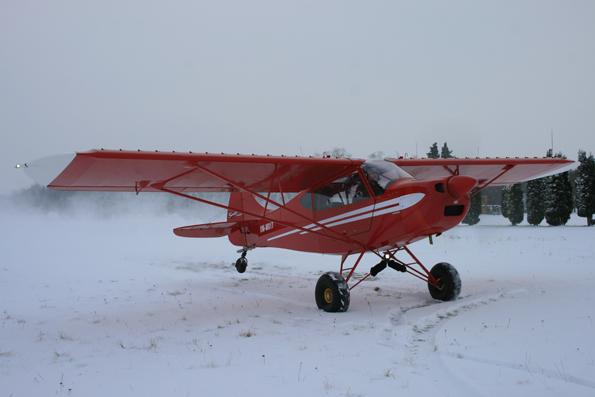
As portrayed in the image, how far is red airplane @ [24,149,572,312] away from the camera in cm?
669

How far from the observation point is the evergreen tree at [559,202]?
99.5 feet

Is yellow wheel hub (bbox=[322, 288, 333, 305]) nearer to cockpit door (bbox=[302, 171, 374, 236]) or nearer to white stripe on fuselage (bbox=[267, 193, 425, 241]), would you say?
cockpit door (bbox=[302, 171, 374, 236])

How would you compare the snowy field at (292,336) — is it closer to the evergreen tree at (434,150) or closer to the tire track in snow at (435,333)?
the tire track in snow at (435,333)

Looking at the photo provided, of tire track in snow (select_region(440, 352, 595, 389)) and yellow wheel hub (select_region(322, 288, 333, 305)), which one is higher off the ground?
tire track in snow (select_region(440, 352, 595, 389))

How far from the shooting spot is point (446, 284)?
7.80m

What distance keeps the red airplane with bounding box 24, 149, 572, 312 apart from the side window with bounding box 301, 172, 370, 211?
→ 0.02 meters

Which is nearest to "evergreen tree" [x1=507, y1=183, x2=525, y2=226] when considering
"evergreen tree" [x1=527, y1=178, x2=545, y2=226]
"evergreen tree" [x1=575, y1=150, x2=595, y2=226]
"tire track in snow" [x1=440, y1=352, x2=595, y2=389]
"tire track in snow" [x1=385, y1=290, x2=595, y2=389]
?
"evergreen tree" [x1=527, y1=178, x2=545, y2=226]

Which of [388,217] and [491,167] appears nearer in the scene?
[388,217]

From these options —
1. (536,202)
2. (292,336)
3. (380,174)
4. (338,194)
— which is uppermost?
(380,174)

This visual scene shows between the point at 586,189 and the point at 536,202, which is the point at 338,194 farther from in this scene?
the point at 536,202

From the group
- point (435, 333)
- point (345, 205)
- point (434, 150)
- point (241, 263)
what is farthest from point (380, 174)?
point (434, 150)

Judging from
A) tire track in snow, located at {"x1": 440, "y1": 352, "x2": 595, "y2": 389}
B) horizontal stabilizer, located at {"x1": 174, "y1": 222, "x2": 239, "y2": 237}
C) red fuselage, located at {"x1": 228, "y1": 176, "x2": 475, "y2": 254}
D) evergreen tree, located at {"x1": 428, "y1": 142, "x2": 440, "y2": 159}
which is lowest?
tire track in snow, located at {"x1": 440, "y1": 352, "x2": 595, "y2": 389}

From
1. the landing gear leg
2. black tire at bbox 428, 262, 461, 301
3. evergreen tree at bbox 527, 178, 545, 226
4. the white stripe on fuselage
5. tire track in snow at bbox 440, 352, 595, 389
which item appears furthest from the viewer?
evergreen tree at bbox 527, 178, 545, 226

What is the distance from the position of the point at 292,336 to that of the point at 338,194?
330 cm
